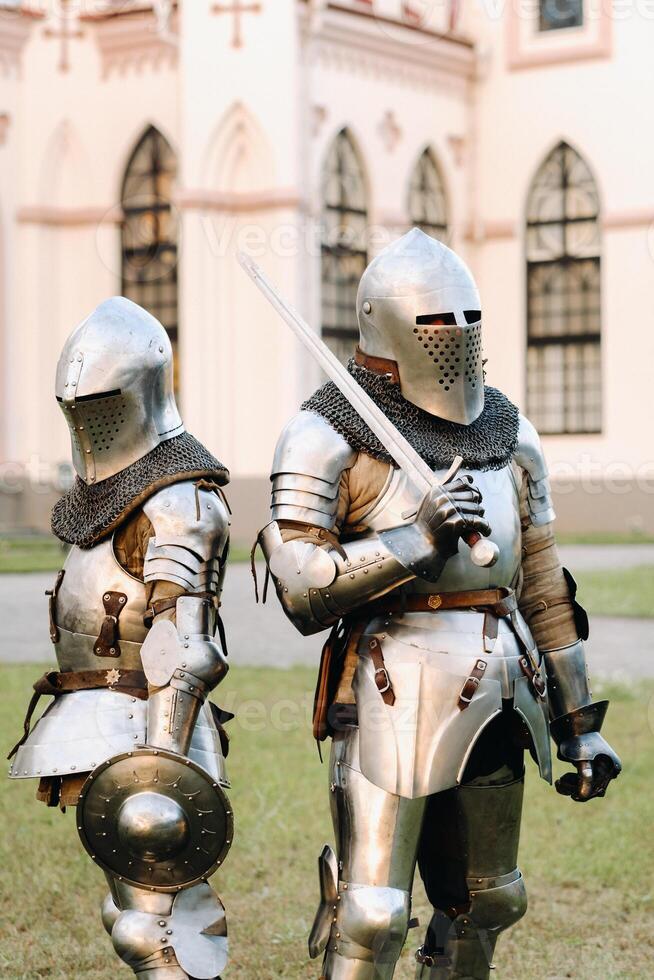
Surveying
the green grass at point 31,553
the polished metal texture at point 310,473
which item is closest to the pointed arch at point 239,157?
the green grass at point 31,553

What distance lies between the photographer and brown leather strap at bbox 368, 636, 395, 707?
4285 millimetres

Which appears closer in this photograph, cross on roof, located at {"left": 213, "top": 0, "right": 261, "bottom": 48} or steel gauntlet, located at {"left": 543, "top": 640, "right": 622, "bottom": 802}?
steel gauntlet, located at {"left": 543, "top": 640, "right": 622, "bottom": 802}

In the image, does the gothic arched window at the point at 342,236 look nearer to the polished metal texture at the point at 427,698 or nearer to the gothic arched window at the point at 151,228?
the gothic arched window at the point at 151,228

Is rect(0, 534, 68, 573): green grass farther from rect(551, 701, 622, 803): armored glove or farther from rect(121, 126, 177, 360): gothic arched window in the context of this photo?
rect(551, 701, 622, 803): armored glove

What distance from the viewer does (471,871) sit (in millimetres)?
4531

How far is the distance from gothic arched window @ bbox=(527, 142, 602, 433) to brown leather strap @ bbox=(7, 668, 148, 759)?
20477 mm

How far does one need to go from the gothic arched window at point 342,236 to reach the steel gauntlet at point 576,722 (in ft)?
58.7

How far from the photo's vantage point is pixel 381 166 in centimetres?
2309

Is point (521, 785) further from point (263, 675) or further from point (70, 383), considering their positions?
point (263, 675)

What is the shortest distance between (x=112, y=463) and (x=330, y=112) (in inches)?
718

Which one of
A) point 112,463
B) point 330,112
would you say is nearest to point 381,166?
point 330,112

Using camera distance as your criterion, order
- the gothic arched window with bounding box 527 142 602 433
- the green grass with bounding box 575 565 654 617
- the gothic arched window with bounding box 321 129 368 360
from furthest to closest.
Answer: the gothic arched window with bounding box 527 142 602 433 < the gothic arched window with bounding box 321 129 368 360 < the green grass with bounding box 575 565 654 617

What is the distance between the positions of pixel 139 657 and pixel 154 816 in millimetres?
467

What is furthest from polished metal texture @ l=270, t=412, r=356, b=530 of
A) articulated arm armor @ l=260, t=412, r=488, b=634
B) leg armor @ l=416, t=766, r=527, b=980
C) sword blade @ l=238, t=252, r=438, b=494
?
leg armor @ l=416, t=766, r=527, b=980
